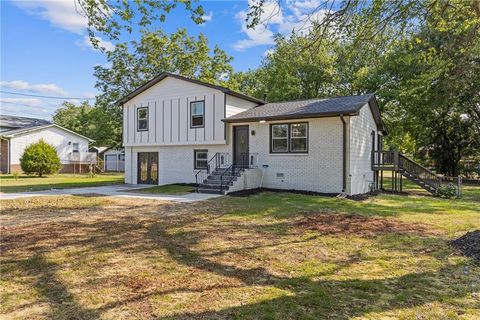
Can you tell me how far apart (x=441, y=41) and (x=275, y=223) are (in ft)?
62.4

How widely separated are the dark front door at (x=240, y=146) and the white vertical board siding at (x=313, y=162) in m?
0.83

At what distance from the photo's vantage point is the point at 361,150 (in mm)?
15297

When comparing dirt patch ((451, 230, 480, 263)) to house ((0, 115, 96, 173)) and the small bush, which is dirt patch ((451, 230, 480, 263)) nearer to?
the small bush

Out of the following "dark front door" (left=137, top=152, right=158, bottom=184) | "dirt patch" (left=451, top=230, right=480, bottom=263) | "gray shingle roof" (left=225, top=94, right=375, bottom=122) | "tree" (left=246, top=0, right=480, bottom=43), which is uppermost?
"tree" (left=246, top=0, right=480, bottom=43)

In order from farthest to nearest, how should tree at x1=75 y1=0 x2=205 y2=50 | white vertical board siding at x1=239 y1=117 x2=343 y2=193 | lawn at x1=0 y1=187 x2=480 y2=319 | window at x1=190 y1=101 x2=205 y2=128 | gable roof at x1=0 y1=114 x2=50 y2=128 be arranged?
1. gable roof at x1=0 y1=114 x2=50 y2=128
2. window at x1=190 y1=101 x2=205 y2=128
3. white vertical board siding at x1=239 y1=117 x2=343 y2=193
4. tree at x1=75 y1=0 x2=205 y2=50
5. lawn at x1=0 y1=187 x2=480 y2=319

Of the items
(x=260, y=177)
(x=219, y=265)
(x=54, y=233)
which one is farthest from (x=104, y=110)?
(x=219, y=265)

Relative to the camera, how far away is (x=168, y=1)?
248 inches

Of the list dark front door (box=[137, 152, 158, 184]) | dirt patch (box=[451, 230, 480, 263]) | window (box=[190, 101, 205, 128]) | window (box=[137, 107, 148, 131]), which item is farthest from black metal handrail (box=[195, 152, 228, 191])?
dirt patch (box=[451, 230, 480, 263])

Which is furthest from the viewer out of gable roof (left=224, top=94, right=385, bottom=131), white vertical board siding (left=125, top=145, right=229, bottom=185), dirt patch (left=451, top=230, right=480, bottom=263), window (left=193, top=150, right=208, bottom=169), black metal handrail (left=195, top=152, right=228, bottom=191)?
white vertical board siding (left=125, top=145, right=229, bottom=185)

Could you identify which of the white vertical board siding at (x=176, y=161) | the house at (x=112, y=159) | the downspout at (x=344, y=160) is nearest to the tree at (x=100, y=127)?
the house at (x=112, y=159)

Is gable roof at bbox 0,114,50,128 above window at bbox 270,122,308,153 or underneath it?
above

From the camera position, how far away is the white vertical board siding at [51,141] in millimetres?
30641

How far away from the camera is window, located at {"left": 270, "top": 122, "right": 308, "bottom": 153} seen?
14.6 metres

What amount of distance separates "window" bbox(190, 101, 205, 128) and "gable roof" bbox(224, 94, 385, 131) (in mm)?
1659
